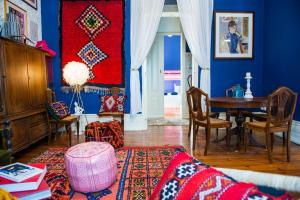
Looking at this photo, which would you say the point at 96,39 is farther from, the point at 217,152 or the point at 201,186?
the point at 201,186

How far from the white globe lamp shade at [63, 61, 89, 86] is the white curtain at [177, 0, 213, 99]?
2180 millimetres

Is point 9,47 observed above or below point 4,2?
below

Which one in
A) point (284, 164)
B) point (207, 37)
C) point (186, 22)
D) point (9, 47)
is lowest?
point (284, 164)

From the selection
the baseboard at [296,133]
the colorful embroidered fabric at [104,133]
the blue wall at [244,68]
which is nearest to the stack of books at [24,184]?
the colorful embroidered fabric at [104,133]

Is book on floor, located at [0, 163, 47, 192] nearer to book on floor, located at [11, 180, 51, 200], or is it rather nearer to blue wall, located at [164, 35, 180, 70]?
book on floor, located at [11, 180, 51, 200]

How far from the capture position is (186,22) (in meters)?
4.52

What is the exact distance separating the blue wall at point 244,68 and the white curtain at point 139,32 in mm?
1442

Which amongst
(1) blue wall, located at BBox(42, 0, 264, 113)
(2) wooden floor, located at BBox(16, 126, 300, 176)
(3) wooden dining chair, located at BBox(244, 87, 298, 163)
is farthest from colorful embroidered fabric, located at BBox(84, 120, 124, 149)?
(3) wooden dining chair, located at BBox(244, 87, 298, 163)

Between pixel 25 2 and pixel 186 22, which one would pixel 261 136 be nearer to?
pixel 186 22

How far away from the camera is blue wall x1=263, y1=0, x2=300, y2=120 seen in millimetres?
3744

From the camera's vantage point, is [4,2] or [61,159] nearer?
[61,159]

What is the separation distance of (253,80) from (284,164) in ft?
8.19

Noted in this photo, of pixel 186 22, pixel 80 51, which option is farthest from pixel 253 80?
pixel 80 51

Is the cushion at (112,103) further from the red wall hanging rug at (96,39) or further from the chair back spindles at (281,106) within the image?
the chair back spindles at (281,106)
